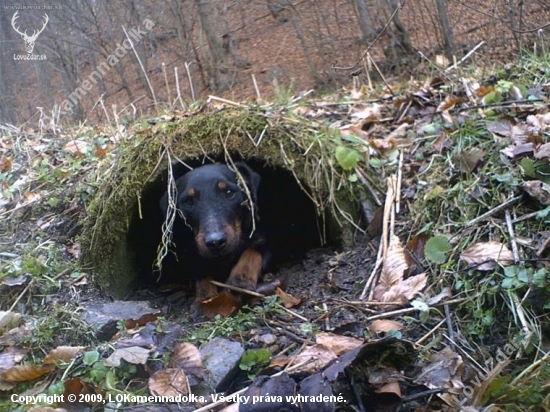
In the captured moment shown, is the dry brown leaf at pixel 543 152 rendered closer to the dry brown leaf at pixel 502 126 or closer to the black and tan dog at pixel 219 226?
the dry brown leaf at pixel 502 126

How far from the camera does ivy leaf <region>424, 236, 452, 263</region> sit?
353 cm

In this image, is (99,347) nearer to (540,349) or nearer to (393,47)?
(540,349)

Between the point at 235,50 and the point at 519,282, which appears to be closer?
the point at 519,282

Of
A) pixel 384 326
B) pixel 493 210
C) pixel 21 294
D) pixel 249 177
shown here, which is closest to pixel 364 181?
pixel 249 177

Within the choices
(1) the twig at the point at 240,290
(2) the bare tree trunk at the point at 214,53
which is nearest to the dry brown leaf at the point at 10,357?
(1) the twig at the point at 240,290

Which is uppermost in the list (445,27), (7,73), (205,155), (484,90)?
(7,73)

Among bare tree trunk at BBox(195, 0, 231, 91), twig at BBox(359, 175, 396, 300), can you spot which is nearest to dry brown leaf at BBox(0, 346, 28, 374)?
twig at BBox(359, 175, 396, 300)

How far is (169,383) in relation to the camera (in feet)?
9.68

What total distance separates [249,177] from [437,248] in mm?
2086

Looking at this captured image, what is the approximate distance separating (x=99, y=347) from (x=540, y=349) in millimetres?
2084

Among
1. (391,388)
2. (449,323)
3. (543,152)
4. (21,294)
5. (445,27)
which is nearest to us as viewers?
(391,388)

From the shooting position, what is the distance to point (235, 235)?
4840mm

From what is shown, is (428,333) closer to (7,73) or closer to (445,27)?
(445,27)

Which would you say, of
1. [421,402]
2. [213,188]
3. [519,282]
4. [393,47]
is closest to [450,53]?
[393,47]
